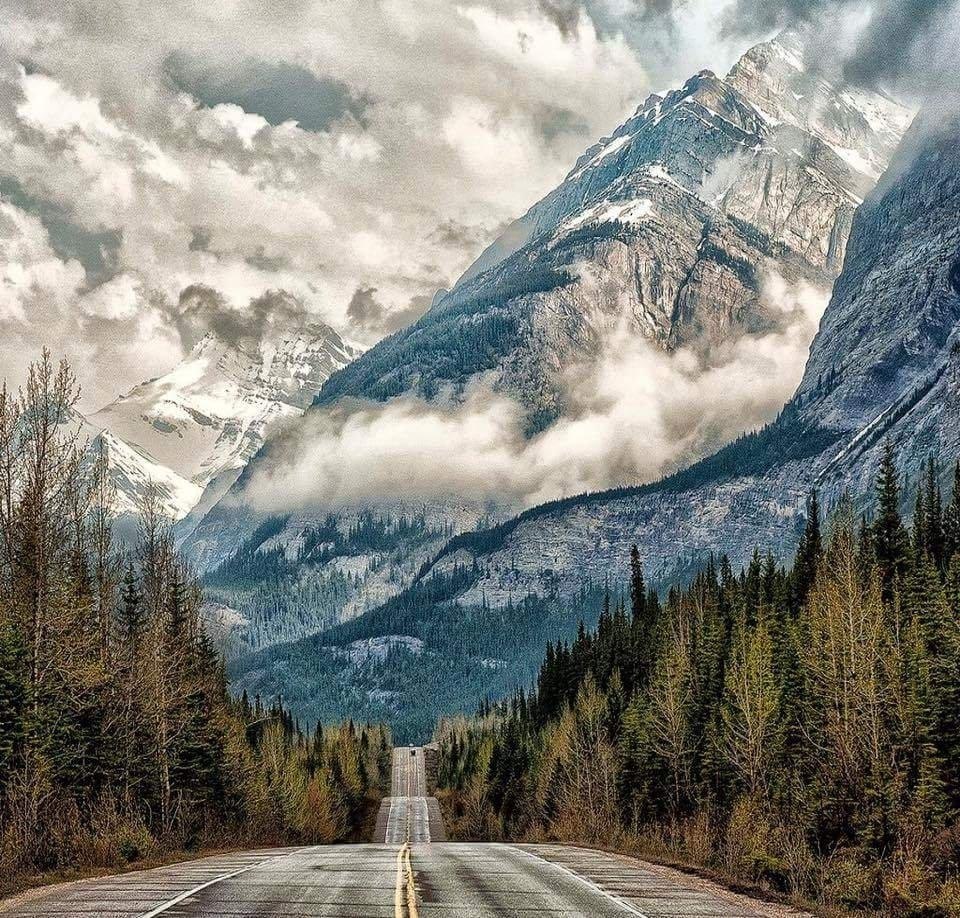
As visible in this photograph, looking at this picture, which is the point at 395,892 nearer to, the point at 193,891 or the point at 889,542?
the point at 193,891

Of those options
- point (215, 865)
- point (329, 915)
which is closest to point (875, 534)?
point (215, 865)

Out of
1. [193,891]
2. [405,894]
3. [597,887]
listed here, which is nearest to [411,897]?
[405,894]

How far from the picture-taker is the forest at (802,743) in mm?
37812

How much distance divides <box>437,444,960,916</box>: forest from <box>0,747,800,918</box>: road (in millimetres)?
3135

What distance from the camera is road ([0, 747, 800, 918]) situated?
2355 cm

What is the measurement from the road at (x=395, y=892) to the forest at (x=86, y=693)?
4.15 metres

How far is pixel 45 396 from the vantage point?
1692 inches

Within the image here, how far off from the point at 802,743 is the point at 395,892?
51046 millimetres

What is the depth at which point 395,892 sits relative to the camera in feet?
86.8

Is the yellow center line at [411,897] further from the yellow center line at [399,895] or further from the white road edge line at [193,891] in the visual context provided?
the white road edge line at [193,891]

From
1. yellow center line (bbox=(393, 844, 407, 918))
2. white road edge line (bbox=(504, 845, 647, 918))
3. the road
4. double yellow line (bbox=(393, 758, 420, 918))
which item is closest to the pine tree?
white road edge line (bbox=(504, 845, 647, 918))

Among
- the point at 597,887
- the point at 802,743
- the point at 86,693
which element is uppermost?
the point at 86,693

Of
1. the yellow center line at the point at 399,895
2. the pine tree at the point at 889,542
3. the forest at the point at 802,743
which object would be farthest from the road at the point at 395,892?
the pine tree at the point at 889,542

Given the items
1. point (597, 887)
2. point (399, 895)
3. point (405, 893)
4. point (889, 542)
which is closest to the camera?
point (399, 895)
